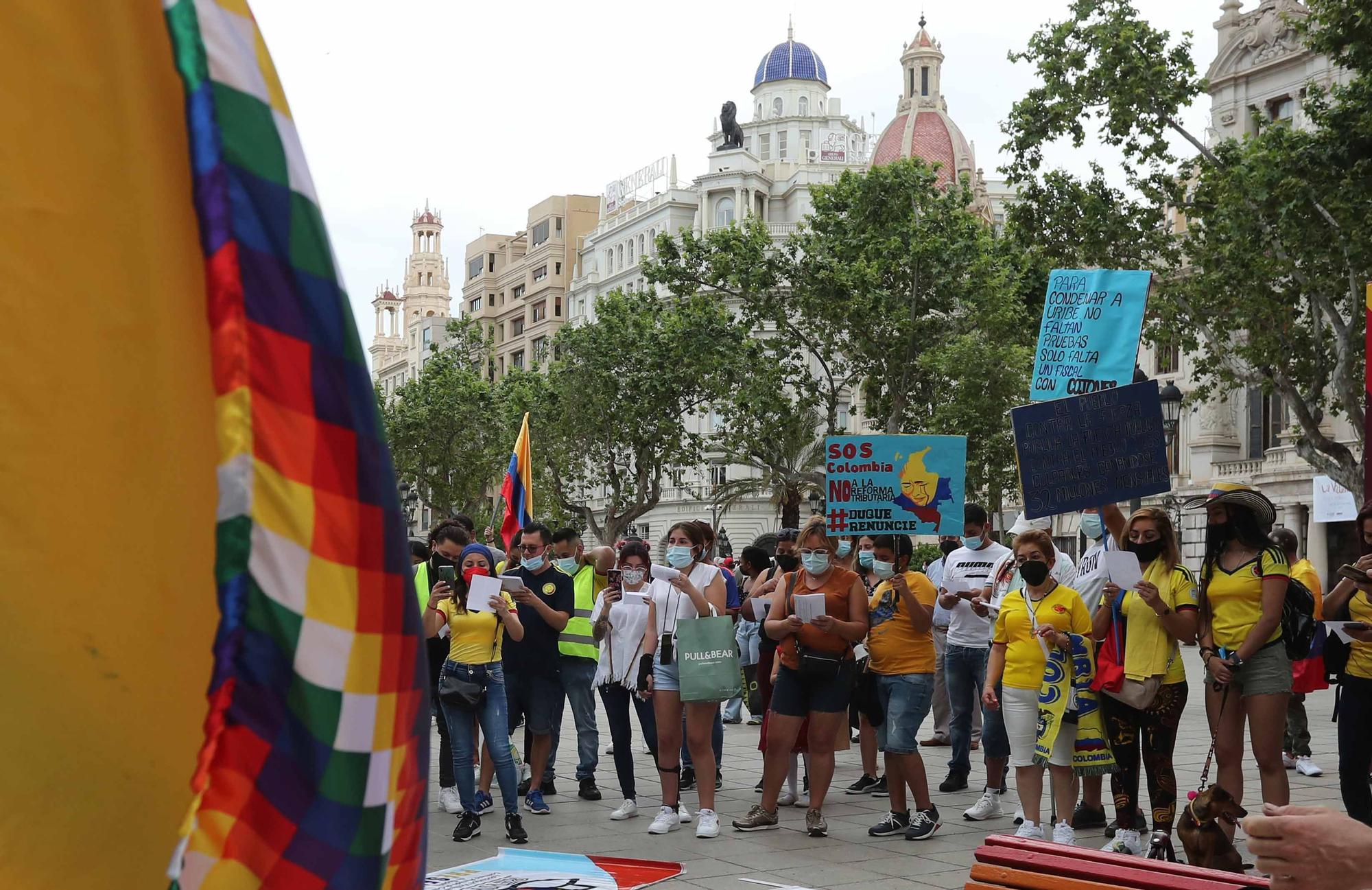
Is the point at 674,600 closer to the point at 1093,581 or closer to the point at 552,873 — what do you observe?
the point at 552,873

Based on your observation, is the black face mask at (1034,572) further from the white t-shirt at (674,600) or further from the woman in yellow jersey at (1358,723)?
the white t-shirt at (674,600)

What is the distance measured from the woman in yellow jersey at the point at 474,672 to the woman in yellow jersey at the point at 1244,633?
4.30m

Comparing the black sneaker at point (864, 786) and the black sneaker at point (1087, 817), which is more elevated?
the black sneaker at point (1087, 817)

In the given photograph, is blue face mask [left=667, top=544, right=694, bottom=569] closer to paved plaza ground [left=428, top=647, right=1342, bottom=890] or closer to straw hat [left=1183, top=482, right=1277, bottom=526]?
paved plaza ground [left=428, top=647, right=1342, bottom=890]

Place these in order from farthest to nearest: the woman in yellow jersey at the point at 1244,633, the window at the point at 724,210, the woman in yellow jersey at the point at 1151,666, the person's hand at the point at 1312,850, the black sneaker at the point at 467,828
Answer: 1. the window at the point at 724,210
2. the black sneaker at the point at 467,828
3. the woman in yellow jersey at the point at 1151,666
4. the woman in yellow jersey at the point at 1244,633
5. the person's hand at the point at 1312,850

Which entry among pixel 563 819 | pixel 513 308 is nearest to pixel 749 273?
pixel 563 819

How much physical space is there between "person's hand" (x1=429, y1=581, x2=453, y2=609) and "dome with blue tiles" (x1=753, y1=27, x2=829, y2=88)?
8602cm

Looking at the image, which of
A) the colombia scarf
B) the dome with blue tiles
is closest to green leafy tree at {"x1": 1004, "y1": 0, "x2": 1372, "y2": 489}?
the colombia scarf

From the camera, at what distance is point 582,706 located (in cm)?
1058

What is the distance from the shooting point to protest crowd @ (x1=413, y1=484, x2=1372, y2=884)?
7797mm

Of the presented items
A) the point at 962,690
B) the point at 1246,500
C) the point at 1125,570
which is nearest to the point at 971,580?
the point at 962,690

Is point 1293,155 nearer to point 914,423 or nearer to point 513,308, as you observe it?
point 914,423

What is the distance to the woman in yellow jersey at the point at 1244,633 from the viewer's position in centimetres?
760

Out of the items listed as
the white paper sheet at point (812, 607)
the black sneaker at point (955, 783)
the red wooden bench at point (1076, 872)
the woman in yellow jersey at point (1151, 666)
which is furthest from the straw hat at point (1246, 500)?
the black sneaker at point (955, 783)
